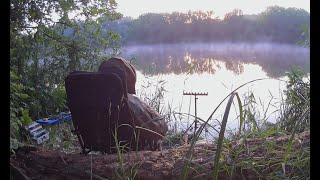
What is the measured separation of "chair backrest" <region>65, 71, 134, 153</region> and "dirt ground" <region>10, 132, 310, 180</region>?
902mm

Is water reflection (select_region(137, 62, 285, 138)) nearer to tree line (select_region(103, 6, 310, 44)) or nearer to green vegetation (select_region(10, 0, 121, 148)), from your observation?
green vegetation (select_region(10, 0, 121, 148))

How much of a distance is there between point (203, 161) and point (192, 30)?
14398mm

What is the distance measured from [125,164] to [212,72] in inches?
367

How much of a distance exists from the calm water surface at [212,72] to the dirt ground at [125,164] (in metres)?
0.24

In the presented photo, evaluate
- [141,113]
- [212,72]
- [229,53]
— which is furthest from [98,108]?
[229,53]

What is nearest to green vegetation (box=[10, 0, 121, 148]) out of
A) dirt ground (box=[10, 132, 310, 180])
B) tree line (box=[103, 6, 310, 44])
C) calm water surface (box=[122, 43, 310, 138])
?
calm water surface (box=[122, 43, 310, 138])

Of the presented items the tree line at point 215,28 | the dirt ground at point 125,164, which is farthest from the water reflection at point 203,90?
the tree line at point 215,28

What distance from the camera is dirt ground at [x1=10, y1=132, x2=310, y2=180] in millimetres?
2336

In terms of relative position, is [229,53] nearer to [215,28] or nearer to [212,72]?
[215,28]

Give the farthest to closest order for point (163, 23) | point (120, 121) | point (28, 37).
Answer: point (163, 23)
point (28, 37)
point (120, 121)

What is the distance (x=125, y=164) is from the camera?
2.60 metres

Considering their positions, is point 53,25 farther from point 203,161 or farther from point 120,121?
point 203,161

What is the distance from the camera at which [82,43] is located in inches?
294
